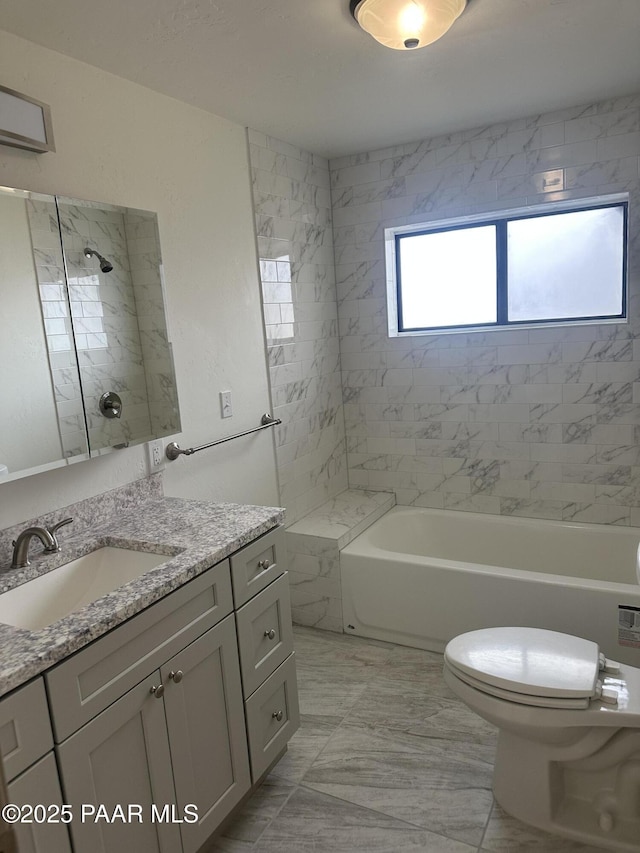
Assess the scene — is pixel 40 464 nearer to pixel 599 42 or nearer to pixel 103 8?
pixel 103 8

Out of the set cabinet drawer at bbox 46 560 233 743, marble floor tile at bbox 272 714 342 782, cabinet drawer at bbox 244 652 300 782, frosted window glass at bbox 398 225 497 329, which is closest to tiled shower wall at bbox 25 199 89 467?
cabinet drawer at bbox 46 560 233 743

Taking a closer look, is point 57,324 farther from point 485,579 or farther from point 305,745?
point 485,579

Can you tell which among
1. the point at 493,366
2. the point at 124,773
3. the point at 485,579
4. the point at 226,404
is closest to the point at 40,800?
the point at 124,773

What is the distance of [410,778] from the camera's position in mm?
2043

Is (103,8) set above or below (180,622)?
above

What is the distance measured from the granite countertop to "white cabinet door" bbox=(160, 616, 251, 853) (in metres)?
0.22

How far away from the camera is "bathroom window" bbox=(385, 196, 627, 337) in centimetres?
303

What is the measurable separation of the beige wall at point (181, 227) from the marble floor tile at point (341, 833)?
48.1 inches

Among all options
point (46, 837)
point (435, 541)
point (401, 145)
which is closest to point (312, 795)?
point (46, 837)

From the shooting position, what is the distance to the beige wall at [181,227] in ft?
6.14

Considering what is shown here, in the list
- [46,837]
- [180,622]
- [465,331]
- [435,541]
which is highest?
[465,331]

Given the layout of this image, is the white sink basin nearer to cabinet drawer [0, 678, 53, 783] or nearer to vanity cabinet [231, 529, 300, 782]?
vanity cabinet [231, 529, 300, 782]

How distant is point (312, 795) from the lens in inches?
78.2

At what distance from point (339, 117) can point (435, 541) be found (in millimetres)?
2267
